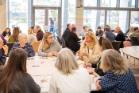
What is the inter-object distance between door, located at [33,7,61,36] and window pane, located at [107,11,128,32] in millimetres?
2918

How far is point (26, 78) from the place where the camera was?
3.08 meters

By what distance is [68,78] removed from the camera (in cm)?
334

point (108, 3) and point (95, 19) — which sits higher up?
point (108, 3)

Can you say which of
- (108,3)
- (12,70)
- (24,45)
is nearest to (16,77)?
(12,70)

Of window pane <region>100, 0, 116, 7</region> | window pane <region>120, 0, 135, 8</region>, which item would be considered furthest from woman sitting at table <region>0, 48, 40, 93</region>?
window pane <region>120, 0, 135, 8</region>

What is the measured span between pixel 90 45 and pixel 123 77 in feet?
8.71

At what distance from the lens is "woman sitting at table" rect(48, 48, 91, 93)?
3.31 m

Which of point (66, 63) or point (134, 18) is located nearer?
point (66, 63)

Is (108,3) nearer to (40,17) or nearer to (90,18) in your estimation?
(90,18)

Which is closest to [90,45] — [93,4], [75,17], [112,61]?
[112,61]

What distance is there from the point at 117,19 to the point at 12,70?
1409 cm

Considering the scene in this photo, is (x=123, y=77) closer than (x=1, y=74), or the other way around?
(x=1, y=74)

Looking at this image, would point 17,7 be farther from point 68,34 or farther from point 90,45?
point 90,45

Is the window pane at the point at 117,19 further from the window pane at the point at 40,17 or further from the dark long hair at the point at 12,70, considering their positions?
the dark long hair at the point at 12,70
